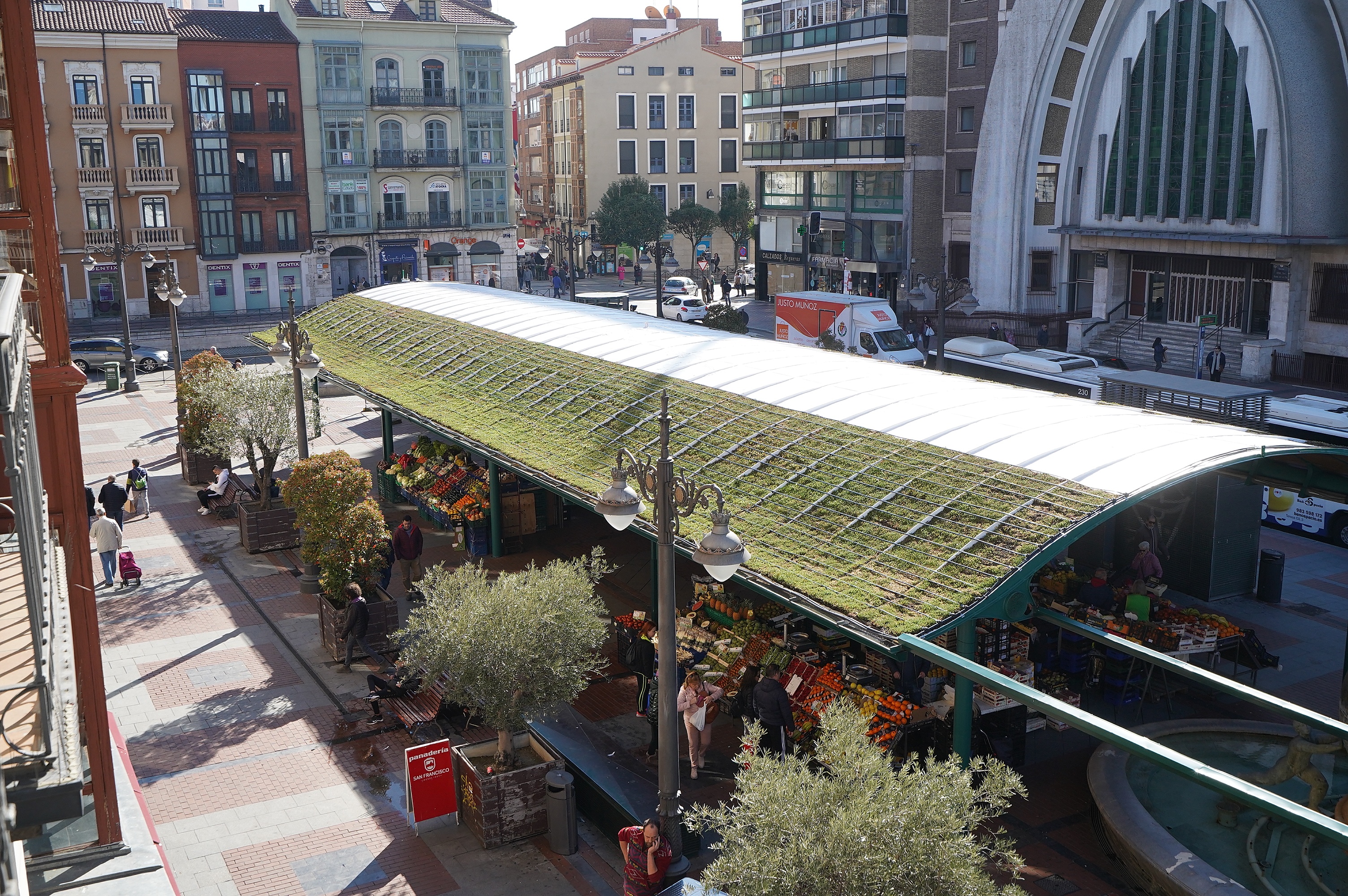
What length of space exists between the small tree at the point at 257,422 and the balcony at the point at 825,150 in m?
40.3

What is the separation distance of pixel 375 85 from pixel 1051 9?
37.9 m

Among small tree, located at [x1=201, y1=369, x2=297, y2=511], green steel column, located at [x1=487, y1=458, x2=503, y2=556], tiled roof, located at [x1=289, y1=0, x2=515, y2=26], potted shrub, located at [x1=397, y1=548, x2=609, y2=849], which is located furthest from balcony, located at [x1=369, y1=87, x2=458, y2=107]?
potted shrub, located at [x1=397, y1=548, x2=609, y2=849]

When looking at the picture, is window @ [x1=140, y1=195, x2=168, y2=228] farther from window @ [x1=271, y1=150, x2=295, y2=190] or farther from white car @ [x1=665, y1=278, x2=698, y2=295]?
white car @ [x1=665, y1=278, x2=698, y2=295]

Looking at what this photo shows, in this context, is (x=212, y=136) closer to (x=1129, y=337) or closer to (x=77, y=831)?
(x=1129, y=337)

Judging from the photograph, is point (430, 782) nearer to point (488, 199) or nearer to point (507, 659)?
point (507, 659)

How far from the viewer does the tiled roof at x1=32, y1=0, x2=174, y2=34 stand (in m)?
59.4

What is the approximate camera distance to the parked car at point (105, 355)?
46.8 meters

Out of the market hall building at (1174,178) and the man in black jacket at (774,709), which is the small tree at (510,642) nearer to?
the man in black jacket at (774,709)

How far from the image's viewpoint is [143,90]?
61.9 m

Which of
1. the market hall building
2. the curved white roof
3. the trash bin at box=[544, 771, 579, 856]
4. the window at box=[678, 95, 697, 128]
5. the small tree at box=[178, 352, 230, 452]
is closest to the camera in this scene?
the trash bin at box=[544, 771, 579, 856]

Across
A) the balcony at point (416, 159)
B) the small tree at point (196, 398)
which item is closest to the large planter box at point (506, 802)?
the small tree at point (196, 398)

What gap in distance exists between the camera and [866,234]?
62.5m

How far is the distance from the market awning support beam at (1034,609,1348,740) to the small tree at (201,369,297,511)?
17002mm

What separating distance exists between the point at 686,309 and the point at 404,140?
23.0m
